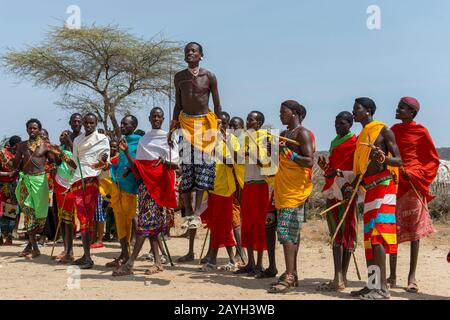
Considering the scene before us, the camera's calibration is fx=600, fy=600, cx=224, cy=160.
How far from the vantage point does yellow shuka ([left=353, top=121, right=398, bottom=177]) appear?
6.54m

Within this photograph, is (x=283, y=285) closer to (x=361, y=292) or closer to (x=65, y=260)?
(x=361, y=292)

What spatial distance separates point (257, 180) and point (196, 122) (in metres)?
1.34

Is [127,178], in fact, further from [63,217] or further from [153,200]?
[63,217]

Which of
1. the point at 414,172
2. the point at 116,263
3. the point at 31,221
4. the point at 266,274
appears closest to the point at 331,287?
the point at 266,274

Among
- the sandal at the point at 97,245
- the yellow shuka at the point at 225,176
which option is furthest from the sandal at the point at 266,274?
the sandal at the point at 97,245

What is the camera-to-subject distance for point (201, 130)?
24.6ft

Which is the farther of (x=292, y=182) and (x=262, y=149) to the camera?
(x=262, y=149)

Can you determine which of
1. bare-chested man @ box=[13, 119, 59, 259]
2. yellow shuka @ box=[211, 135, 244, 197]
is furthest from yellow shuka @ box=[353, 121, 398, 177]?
bare-chested man @ box=[13, 119, 59, 259]

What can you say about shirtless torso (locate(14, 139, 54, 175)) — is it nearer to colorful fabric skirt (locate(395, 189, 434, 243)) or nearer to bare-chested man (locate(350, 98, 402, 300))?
bare-chested man (locate(350, 98, 402, 300))

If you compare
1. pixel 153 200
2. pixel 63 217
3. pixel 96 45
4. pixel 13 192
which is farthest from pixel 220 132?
pixel 96 45

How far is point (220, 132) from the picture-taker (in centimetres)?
785

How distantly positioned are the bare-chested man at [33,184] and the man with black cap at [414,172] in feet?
18.0

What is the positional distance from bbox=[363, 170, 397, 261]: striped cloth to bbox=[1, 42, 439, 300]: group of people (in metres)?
0.01

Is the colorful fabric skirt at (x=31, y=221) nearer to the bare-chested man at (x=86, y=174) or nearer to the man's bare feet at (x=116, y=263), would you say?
the bare-chested man at (x=86, y=174)
